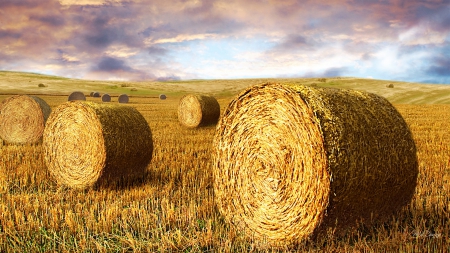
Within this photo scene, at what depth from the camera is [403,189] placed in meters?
4.83

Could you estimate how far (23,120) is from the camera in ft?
43.4

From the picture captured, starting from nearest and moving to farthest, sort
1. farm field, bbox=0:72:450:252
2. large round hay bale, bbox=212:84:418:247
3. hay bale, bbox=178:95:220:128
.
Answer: large round hay bale, bbox=212:84:418:247 → farm field, bbox=0:72:450:252 → hay bale, bbox=178:95:220:128

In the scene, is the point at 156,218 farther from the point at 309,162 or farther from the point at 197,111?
the point at 197,111

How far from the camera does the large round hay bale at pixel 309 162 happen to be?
4215 millimetres

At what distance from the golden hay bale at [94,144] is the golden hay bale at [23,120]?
543 cm

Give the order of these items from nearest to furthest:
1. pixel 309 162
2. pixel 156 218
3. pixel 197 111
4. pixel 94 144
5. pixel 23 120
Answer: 1. pixel 309 162
2. pixel 156 218
3. pixel 94 144
4. pixel 23 120
5. pixel 197 111

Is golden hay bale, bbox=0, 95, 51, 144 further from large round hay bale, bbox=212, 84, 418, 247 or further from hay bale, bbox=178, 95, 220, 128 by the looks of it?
large round hay bale, bbox=212, 84, 418, 247

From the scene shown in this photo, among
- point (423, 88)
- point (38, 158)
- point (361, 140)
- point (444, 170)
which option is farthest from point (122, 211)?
point (423, 88)

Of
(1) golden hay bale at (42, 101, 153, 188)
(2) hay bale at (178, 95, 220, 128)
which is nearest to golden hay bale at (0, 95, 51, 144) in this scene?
(1) golden hay bale at (42, 101, 153, 188)

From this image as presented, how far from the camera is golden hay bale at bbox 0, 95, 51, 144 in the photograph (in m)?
13.1

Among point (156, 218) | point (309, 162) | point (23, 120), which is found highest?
point (309, 162)

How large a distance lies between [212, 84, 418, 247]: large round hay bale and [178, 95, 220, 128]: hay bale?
41.4ft

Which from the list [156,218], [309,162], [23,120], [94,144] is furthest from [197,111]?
[309,162]

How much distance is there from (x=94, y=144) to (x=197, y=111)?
10.7 metres
